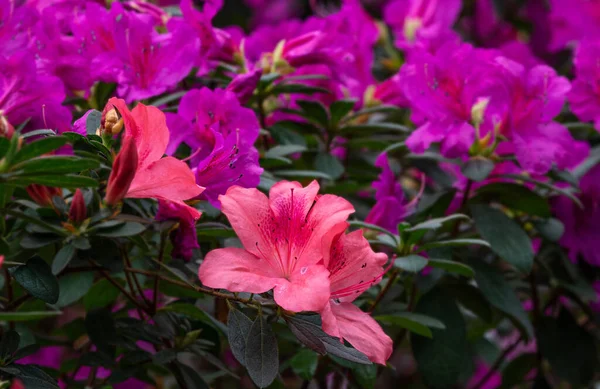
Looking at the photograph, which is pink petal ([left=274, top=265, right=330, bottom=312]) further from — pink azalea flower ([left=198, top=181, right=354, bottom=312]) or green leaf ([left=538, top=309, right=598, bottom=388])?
green leaf ([left=538, top=309, right=598, bottom=388])

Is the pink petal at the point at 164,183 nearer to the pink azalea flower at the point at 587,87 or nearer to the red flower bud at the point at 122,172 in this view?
the red flower bud at the point at 122,172

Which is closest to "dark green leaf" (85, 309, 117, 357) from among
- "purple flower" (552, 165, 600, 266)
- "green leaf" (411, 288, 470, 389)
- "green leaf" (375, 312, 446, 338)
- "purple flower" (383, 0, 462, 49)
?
"green leaf" (375, 312, 446, 338)

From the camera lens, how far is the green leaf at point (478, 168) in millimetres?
1379

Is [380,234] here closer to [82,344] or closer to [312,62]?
[312,62]

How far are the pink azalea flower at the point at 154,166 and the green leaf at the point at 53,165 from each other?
0.09m

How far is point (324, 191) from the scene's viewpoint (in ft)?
4.87

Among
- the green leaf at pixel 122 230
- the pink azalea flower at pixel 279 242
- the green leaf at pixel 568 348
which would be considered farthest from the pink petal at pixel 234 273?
the green leaf at pixel 568 348

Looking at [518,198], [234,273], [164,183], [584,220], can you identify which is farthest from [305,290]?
[584,220]

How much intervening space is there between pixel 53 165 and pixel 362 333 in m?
0.41

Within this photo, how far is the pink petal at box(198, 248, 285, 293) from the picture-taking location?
896mm

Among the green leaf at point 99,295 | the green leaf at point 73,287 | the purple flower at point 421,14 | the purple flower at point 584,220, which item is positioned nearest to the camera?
the green leaf at point 73,287

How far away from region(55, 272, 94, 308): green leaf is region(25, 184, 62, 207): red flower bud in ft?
0.68

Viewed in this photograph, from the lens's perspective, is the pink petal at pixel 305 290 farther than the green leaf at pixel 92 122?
No

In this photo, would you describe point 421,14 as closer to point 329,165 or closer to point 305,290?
point 329,165
